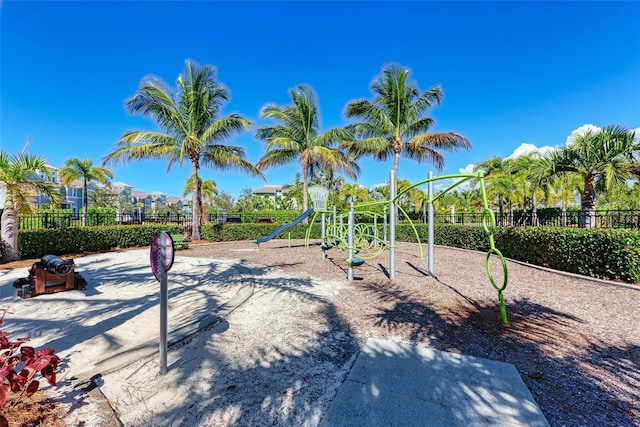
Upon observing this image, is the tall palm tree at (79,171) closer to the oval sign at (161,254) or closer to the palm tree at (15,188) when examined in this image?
the palm tree at (15,188)

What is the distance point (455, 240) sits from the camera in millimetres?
13117

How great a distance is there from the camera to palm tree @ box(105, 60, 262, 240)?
14406mm

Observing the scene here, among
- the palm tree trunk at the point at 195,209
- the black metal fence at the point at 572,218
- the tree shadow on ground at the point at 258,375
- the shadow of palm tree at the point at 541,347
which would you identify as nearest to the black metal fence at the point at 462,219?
the black metal fence at the point at 572,218

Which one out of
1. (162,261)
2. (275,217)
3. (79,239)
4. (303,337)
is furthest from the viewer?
(275,217)

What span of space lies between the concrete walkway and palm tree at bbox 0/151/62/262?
35.5 ft

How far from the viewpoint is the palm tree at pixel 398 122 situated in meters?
17.1

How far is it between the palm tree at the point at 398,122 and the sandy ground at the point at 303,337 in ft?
41.3

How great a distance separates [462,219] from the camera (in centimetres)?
1814

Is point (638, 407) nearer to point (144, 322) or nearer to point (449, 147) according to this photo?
point (144, 322)

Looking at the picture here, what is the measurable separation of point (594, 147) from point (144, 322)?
43.2ft

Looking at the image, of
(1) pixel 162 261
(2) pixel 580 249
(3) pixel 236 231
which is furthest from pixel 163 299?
(3) pixel 236 231

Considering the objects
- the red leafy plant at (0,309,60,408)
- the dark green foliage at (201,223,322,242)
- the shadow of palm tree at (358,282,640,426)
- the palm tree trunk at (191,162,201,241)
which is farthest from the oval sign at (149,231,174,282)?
the dark green foliage at (201,223,322,242)

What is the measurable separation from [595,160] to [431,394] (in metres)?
11.3

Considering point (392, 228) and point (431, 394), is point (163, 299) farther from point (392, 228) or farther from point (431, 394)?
point (392, 228)
